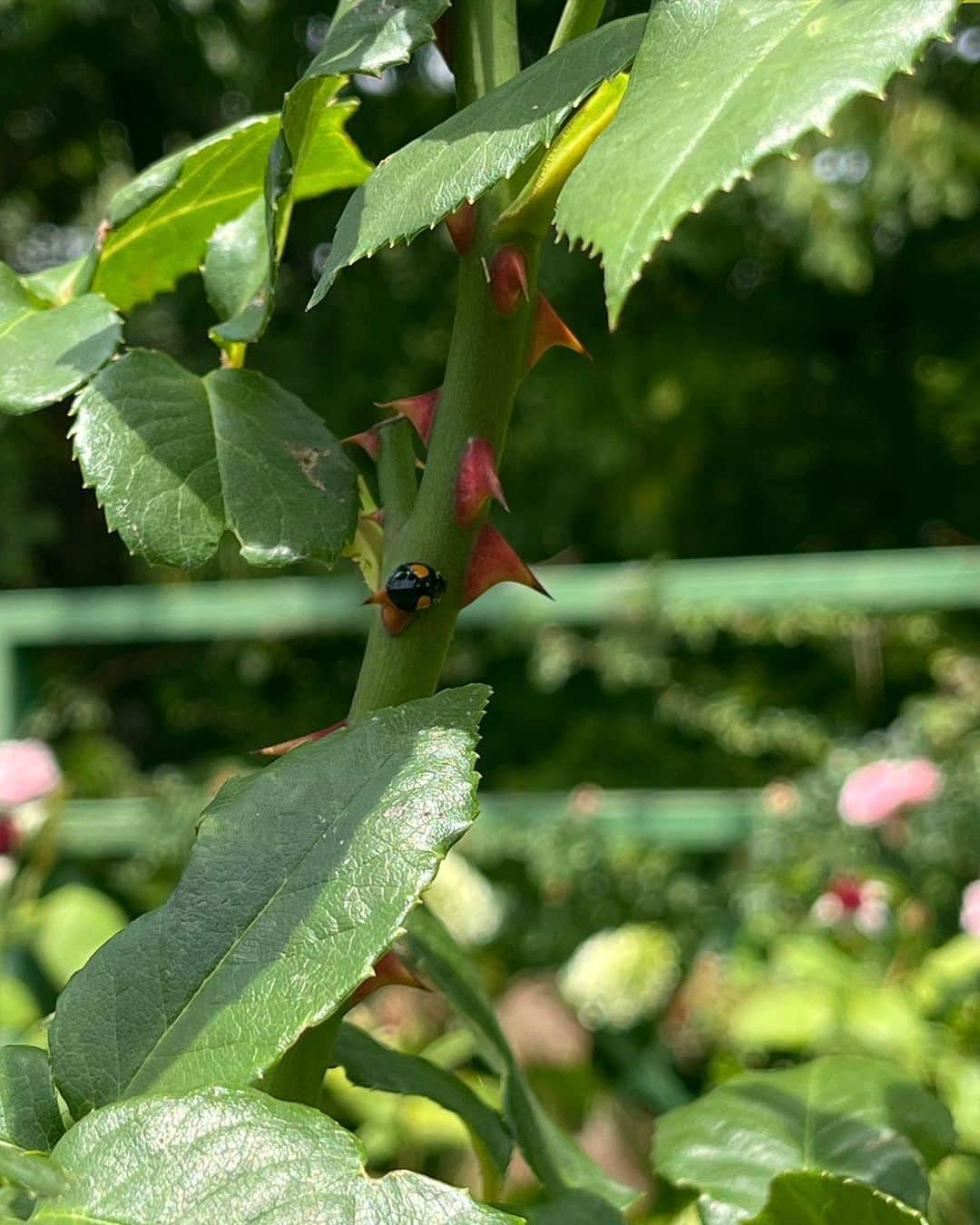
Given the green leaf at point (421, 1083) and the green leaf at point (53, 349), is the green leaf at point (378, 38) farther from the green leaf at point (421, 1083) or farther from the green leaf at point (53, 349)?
the green leaf at point (421, 1083)

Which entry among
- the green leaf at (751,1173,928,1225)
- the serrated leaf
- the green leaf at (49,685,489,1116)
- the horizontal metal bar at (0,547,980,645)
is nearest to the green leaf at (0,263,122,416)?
the green leaf at (49,685,489,1116)

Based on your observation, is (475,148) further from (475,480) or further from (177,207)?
(177,207)

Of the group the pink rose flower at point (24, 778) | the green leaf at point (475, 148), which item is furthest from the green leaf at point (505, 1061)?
the pink rose flower at point (24, 778)

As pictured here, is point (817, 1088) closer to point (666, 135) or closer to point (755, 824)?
point (666, 135)

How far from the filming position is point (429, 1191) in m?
0.24

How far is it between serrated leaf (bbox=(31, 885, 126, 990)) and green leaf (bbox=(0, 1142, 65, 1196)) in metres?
1.66

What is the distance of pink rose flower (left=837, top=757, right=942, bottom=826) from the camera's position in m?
2.12

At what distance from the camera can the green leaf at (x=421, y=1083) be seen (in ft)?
1.41

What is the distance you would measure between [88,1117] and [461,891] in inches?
84.0

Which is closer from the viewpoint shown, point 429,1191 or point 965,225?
point 429,1191

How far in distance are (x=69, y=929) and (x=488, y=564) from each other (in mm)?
1701

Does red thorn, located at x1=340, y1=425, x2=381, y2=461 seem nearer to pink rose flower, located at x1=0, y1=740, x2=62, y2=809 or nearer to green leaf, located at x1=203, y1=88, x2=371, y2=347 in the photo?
green leaf, located at x1=203, y1=88, x2=371, y2=347

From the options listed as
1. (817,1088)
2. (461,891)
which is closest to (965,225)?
(461,891)

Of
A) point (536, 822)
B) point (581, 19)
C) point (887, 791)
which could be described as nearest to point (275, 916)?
A: point (581, 19)
